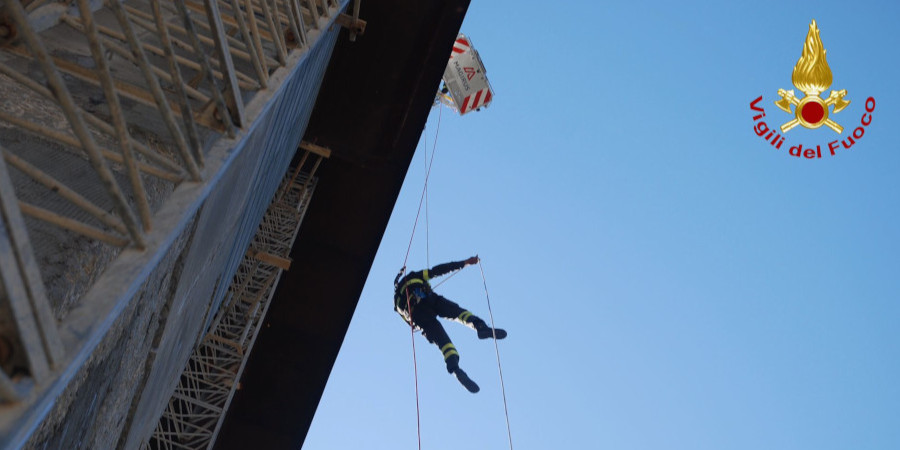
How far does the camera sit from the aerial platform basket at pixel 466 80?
25891 millimetres

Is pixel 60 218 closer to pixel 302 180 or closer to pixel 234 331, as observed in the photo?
pixel 234 331

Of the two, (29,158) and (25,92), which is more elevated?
(25,92)

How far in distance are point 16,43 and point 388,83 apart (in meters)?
10.1

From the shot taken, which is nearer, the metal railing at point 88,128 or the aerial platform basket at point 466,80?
the metal railing at point 88,128

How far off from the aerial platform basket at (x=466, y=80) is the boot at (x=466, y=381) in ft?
37.8

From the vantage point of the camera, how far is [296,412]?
16.4 meters

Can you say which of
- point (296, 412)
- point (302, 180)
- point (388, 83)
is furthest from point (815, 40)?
point (296, 412)

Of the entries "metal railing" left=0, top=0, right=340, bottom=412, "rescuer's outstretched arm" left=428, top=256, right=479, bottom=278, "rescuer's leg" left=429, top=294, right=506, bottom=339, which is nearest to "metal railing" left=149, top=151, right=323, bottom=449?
"rescuer's outstretched arm" left=428, top=256, right=479, bottom=278

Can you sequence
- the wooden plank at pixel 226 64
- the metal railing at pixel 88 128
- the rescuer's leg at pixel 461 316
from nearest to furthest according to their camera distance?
1. the metal railing at pixel 88 128
2. the wooden plank at pixel 226 64
3. the rescuer's leg at pixel 461 316

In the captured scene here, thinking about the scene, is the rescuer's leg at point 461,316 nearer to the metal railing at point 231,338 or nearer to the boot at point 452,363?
the boot at point 452,363

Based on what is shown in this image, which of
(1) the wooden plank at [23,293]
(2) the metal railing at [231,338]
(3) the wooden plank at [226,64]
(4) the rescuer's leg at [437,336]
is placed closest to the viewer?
(1) the wooden plank at [23,293]

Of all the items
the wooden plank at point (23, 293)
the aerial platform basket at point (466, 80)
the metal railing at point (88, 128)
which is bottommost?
the wooden plank at point (23, 293)

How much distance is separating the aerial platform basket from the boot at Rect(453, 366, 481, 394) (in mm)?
11534

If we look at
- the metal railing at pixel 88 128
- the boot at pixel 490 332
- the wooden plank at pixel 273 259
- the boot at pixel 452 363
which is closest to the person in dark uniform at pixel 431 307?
the boot at pixel 452 363
